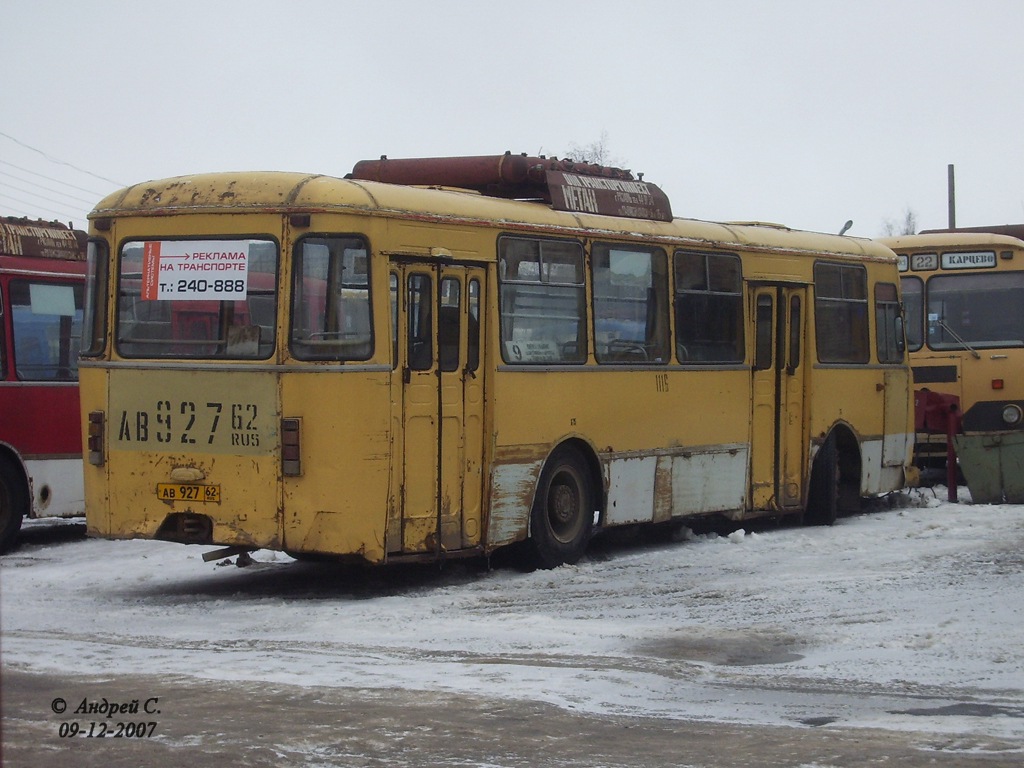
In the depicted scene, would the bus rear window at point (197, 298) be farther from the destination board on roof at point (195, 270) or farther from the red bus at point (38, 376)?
the red bus at point (38, 376)

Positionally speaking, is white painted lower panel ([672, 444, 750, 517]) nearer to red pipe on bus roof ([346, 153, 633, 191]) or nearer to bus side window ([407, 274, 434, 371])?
red pipe on bus roof ([346, 153, 633, 191])

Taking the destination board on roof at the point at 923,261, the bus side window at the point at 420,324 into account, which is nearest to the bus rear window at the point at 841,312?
the destination board on roof at the point at 923,261

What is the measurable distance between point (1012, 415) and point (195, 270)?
12.4 meters

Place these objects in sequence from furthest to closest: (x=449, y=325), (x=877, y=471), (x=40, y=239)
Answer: (x=877, y=471) < (x=40, y=239) < (x=449, y=325)

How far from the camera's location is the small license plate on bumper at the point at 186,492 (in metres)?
11.6

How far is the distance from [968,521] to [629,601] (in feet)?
18.7

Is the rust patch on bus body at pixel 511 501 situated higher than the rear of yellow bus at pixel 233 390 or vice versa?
the rear of yellow bus at pixel 233 390

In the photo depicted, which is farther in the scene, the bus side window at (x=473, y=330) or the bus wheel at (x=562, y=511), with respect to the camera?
the bus wheel at (x=562, y=511)

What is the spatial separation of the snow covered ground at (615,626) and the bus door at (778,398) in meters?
1.31

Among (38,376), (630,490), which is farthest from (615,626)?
(38,376)

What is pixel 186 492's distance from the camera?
1167 centimetres

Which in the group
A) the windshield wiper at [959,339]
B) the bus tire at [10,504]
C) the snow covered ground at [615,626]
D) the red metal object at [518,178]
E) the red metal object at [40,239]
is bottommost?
the snow covered ground at [615,626]

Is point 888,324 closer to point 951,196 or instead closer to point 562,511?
point 562,511

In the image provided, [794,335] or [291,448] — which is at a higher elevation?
[794,335]
